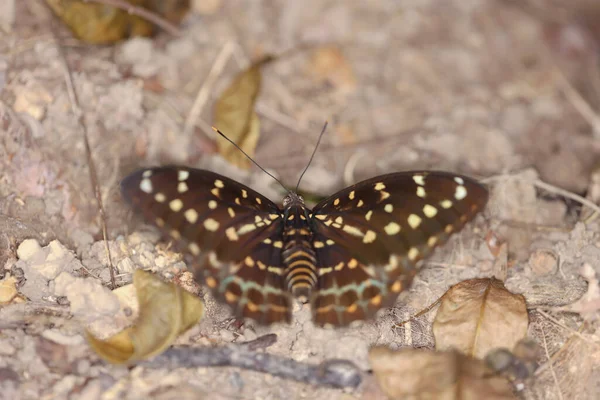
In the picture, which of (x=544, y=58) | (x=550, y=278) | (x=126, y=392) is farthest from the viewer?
(x=544, y=58)

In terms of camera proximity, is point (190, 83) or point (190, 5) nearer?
point (190, 83)

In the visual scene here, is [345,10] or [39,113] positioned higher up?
[345,10]

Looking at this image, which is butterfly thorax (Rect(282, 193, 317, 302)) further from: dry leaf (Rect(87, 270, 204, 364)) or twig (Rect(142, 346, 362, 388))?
dry leaf (Rect(87, 270, 204, 364))

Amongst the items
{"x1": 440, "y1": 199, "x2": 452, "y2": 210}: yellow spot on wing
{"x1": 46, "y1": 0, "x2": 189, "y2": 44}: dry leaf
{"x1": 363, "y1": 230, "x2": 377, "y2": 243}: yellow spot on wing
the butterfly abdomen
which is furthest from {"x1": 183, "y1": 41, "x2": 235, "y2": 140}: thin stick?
{"x1": 440, "y1": 199, "x2": 452, "y2": 210}: yellow spot on wing

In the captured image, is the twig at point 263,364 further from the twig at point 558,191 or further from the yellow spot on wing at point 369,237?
the twig at point 558,191

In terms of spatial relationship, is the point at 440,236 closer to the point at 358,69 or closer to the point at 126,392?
the point at 126,392

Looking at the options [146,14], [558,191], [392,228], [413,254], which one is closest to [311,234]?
[392,228]

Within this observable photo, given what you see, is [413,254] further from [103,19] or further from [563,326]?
[103,19]

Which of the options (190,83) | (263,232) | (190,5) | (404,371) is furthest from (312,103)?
(404,371)
